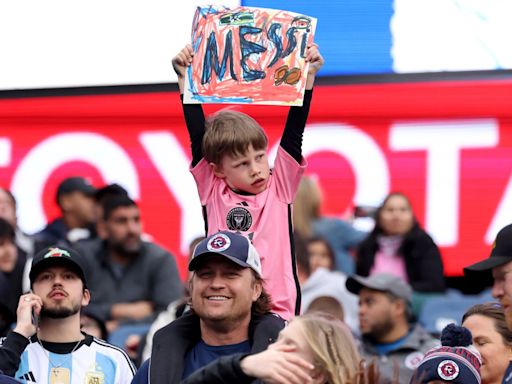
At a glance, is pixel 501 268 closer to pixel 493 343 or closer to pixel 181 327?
pixel 493 343

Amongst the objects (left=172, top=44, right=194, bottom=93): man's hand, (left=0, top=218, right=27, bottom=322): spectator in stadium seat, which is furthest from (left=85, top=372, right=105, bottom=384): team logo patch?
(left=0, top=218, right=27, bottom=322): spectator in stadium seat

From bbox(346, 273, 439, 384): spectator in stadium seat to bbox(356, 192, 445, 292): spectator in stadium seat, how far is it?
4.01 ft

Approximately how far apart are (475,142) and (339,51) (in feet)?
4.25

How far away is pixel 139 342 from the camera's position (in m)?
8.33

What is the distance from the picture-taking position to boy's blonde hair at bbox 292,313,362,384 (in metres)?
4.07

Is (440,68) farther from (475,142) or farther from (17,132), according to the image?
(17,132)

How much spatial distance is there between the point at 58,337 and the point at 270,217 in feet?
3.65

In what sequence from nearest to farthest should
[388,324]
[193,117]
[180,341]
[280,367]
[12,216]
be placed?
[280,367] < [180,341] < [193,117] < [388,324] < [12,216]

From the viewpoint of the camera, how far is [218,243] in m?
4.98

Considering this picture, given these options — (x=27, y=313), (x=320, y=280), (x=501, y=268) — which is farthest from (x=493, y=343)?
(x=320, y=280)

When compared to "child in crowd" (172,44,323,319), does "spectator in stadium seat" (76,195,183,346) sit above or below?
below

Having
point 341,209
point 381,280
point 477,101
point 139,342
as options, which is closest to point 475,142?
point 477,101

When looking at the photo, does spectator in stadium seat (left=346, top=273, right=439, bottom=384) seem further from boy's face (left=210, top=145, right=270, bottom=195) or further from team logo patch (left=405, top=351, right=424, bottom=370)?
boy's face (left=210, top=145, right=270, bottom=195)

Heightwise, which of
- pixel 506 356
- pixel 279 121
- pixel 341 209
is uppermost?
pixel 279 121
